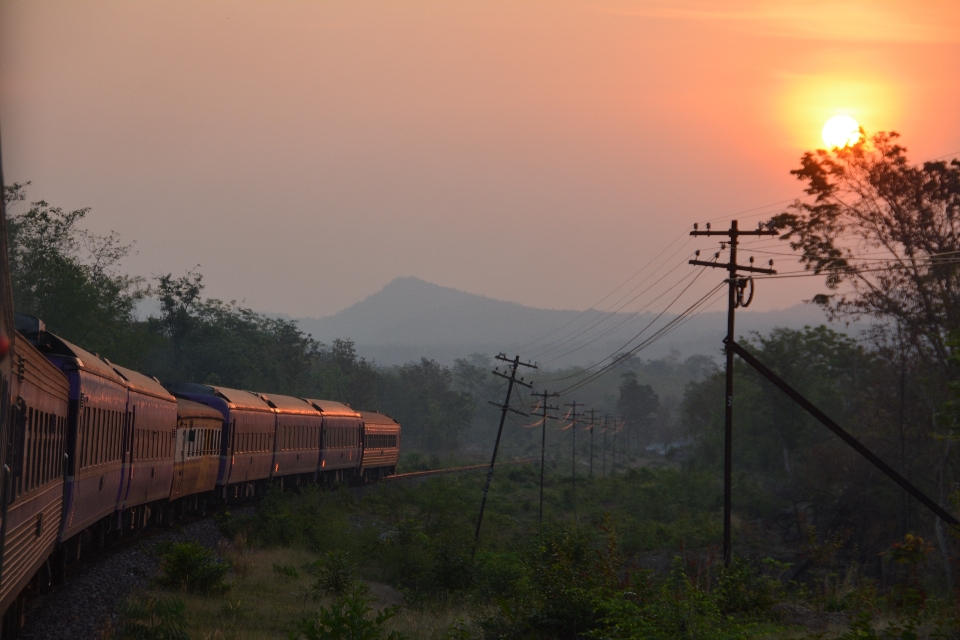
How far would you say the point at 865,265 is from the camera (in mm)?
38031

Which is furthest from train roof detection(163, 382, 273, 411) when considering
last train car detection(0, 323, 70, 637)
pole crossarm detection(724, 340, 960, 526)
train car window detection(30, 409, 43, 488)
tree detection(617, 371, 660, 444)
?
tree detection(617, 371, 660, 444)

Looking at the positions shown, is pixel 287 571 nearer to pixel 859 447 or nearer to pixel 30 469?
pixel 30 469

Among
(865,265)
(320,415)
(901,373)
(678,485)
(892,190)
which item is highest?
(892,190)

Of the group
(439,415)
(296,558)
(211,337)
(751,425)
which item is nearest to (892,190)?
(296,558)

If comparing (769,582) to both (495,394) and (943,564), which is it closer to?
(943,564)

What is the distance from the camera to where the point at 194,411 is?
82.1 feet

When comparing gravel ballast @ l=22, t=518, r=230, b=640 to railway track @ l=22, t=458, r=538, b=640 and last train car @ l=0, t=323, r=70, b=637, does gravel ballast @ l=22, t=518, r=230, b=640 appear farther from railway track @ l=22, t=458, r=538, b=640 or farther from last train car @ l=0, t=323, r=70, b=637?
last train car @ l=0, t=323, r=70, b=637

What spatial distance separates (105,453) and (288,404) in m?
22.2

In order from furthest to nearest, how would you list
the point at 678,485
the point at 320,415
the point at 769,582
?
the point at 678,485 < the point at 320,415 < the point at 769,582

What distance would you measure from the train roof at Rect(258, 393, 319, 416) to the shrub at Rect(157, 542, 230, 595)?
59.5 feet

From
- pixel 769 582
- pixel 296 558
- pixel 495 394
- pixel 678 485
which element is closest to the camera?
pixel 769 582

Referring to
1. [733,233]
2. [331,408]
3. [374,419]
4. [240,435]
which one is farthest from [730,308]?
[374,419]

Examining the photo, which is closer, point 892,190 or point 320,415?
point 892,190

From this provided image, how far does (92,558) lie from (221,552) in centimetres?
497
